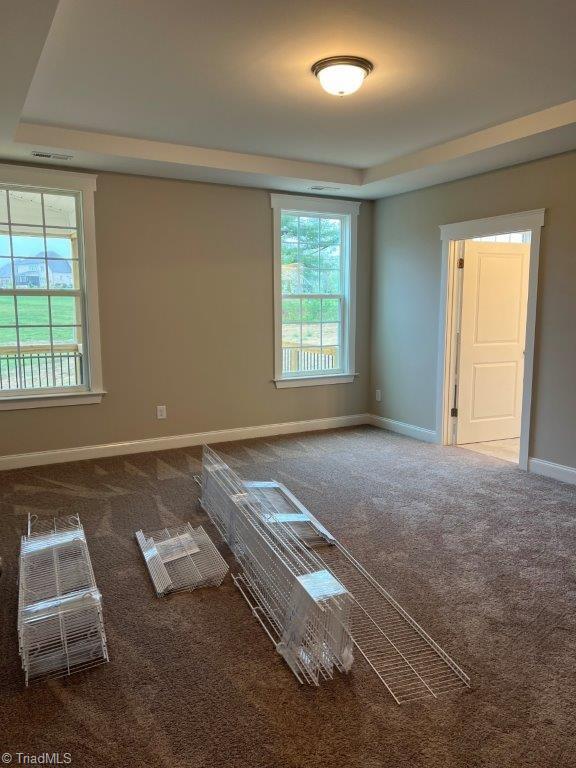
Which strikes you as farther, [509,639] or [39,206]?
[39,206]

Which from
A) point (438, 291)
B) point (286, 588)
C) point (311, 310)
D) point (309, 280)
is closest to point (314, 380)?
point (311, 310)

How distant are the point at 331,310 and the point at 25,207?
10.2 ft

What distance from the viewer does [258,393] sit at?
5559 millimetres

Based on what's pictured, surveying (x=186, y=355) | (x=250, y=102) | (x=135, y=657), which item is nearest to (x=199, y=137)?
(x=250, y=102)

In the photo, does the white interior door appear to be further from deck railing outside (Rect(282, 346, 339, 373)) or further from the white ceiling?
deck railing outside (Rect(282, 346, 339, 373))

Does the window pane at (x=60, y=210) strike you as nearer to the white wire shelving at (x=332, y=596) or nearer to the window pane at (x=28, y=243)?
the window pane at (x=28, y=243)

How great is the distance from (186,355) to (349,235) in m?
2.22

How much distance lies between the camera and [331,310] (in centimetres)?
597

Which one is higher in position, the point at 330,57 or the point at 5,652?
the point at 330,57

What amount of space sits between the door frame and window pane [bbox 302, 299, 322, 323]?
1318 millimetres

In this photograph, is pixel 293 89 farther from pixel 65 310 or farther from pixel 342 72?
pixel 65 310

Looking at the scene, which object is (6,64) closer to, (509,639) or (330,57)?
(330,57)

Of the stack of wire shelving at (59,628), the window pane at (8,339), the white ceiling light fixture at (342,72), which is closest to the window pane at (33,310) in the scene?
the window pane at (8,339)

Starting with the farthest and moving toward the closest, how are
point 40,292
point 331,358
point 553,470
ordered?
1. point 331,358
2. point 40,292
3. point 553,470
